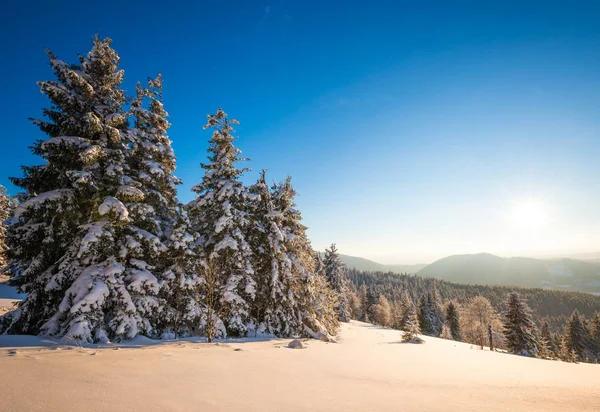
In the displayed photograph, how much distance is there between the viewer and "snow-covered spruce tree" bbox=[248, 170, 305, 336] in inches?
659

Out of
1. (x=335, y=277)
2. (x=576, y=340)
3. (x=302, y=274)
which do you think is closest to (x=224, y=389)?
(x=302, y=274)

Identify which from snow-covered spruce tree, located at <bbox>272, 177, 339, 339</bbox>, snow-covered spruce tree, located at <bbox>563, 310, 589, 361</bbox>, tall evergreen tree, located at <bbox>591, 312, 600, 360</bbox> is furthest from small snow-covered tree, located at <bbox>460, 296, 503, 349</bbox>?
snow-covered spruce tree, located at <bbox>272, 177, 339, 339</bbox>

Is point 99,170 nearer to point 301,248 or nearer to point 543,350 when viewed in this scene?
point 301,248

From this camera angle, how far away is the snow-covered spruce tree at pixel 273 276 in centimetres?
1675

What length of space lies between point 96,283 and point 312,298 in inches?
507

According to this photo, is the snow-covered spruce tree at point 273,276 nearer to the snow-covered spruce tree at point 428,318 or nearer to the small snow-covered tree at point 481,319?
the small snow-covered tree at point 481,319

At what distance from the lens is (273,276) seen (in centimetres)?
1702

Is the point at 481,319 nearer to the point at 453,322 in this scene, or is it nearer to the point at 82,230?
the point at 453,322

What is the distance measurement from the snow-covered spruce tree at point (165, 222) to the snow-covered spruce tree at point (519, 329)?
4049 centimetres

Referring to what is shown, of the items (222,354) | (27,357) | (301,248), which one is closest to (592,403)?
(222,354)

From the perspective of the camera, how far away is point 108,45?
12.4 m

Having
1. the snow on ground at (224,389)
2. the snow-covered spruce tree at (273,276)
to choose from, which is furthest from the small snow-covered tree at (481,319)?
the snow on ground at (224,389)

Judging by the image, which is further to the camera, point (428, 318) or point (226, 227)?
point (428, 318)

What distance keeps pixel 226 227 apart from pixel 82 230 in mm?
6951
